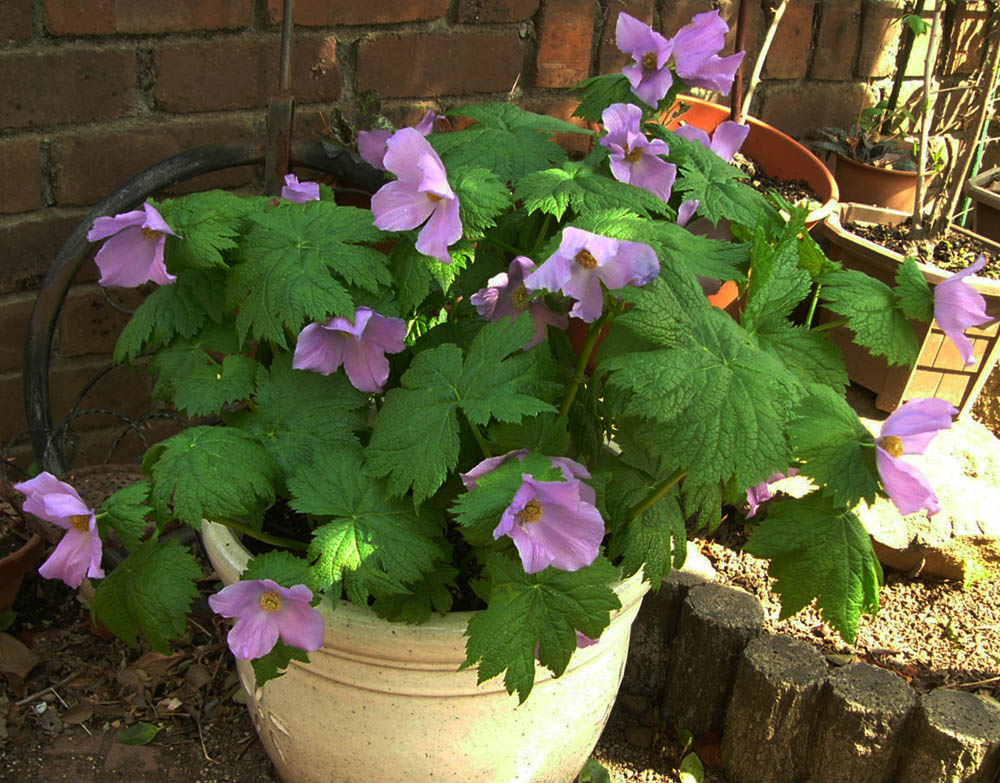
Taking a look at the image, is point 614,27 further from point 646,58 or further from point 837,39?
point 646,58

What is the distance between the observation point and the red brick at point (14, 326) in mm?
1738

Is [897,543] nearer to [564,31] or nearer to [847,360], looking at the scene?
[847,360]

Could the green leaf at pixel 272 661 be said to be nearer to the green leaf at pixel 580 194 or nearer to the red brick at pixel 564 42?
the green leaf at pixel 580 194

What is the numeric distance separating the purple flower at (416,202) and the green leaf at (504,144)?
0.39ft

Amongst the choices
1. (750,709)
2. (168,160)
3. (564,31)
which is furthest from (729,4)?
(750,709)

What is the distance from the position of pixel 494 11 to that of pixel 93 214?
78cm

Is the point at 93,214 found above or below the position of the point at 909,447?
below

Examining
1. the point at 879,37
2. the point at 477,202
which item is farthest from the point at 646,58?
the point at 879,37

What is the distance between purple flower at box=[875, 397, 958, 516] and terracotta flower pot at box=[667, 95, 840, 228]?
36.6 inches

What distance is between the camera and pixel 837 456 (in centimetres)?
94

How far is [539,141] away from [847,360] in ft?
3.88

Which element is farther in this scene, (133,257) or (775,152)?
(775,152)

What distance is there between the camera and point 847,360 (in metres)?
2.12

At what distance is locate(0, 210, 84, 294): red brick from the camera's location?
1699mm
